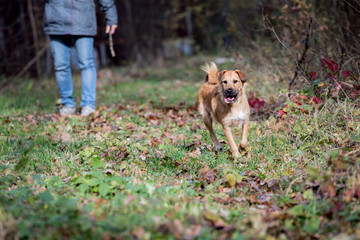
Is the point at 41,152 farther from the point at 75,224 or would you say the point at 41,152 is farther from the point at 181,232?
the point at 181,232

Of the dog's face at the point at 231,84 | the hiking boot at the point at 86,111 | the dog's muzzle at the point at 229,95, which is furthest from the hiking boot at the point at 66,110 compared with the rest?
the dog's muzzle at the point at 229,95

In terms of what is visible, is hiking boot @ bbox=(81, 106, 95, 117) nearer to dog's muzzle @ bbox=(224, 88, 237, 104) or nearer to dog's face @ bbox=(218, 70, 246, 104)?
dog's face @ bbox=(218, 70, 246, 104)

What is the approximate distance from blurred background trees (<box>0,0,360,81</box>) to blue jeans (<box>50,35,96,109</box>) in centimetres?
223

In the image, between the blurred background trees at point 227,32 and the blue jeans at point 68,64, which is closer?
the blurred background trees at point 227,32

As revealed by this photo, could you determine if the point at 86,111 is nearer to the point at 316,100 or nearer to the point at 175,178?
the point at 175,178

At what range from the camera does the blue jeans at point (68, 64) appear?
19.5 ft

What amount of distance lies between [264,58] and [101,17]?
604 centimetres

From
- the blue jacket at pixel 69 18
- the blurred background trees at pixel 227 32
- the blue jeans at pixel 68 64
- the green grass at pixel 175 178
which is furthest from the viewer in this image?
the blue jeans at pixel 68 64

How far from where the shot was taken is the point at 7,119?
555 cm

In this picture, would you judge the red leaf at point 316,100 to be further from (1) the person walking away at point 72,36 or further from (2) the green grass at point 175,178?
(1) the person walking away at point 72,36

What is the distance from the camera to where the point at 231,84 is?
430cm

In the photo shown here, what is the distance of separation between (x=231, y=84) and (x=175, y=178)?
143cm

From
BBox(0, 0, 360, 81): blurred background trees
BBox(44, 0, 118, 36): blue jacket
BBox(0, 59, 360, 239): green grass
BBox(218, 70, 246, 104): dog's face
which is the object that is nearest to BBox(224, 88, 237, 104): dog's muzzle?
BBox(218, 70, 246, 104): dog's face

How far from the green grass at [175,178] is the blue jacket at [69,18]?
1.41 metres
